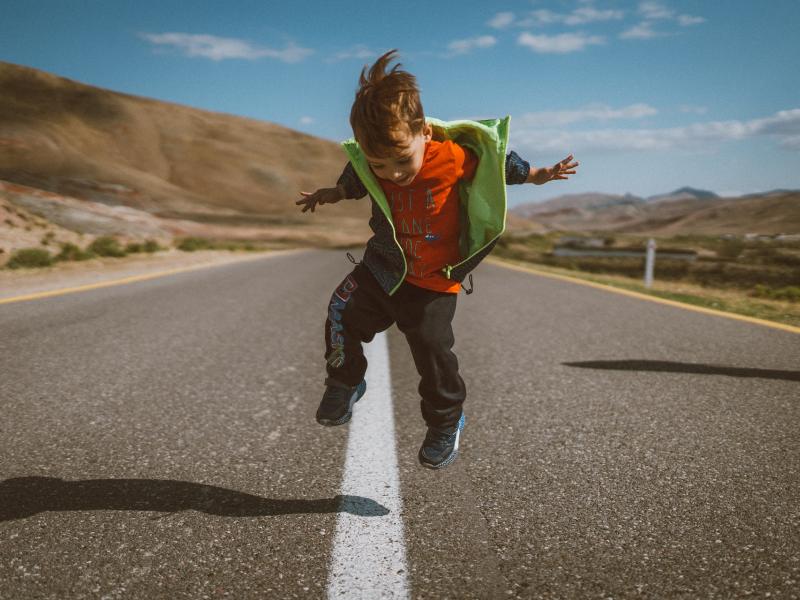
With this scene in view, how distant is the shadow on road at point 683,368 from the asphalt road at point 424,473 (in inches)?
1.2

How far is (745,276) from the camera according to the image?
42.8 ft

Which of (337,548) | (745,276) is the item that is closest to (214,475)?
(337,548)

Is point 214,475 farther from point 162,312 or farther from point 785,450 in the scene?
point 162,312

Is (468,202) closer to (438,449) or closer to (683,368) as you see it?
(438,449)

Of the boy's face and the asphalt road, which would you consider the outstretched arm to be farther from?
the asphalt road

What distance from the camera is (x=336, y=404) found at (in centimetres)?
261

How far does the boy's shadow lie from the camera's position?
2.26 meters

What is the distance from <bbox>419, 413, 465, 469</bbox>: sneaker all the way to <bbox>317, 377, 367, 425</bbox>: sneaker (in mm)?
347

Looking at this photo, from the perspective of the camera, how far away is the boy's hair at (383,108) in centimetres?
215

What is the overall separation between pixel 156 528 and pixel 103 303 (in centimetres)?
650

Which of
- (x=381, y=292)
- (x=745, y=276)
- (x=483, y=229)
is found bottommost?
(x=745, y=276)

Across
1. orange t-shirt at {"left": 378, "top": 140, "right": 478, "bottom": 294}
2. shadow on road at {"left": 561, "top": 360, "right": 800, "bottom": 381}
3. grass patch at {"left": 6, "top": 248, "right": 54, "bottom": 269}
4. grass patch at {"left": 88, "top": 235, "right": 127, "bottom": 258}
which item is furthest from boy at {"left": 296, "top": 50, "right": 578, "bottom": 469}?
grass patch at {"left": 88, "top": 235, "right": 127, "bottom": 258}

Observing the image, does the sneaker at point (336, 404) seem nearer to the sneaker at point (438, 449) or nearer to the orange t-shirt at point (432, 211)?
the sneaker at point (438, 449)

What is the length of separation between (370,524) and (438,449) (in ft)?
1.50
